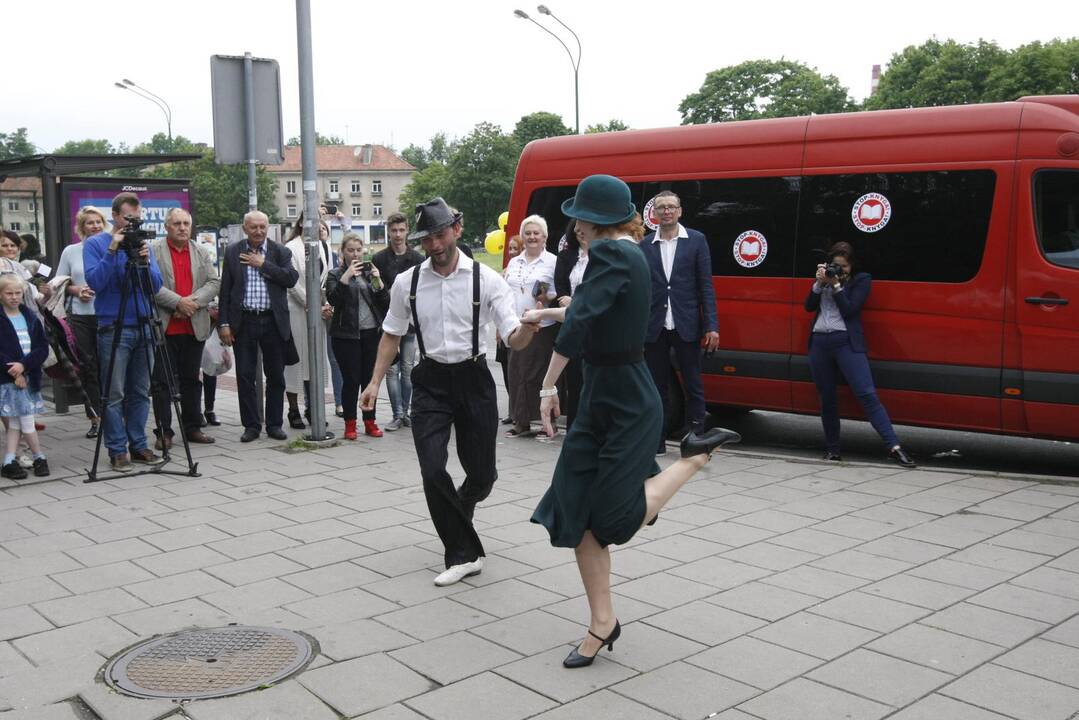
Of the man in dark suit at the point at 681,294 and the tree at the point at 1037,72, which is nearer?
the man in dark suit at the point at 681,294

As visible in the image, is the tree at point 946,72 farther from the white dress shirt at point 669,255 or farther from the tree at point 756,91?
the white dress shirt at point 669,255

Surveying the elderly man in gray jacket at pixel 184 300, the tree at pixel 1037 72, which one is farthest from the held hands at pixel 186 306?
the tree at pixel 1037 72

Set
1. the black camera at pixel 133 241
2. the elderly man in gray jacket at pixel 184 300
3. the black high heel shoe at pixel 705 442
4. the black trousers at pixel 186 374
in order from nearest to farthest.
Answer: the black high heel shoe at pixel 705 442 → the black camera at pixel 133 241 → the black trousers at pixel 186 374 → the elderly man in gray jacket at pixel 184 300

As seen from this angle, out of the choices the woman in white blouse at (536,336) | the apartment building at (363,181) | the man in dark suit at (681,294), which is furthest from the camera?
the apartment building at (363,181)

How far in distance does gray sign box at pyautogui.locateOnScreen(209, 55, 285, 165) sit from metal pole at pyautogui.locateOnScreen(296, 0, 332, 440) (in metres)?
0.36

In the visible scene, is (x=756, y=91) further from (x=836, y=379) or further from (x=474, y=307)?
(x=474, y=307)

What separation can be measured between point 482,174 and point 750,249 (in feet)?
267

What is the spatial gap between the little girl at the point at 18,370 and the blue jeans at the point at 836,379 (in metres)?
5.73

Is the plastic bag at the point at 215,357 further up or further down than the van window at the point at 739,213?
further down

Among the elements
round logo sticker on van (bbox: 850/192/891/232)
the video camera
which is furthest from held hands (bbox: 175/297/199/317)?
round logo sticker on van (bbox: 850/192/891/232)

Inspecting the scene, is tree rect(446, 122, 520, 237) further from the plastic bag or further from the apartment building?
the plastic bag

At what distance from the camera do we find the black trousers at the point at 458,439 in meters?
5.45

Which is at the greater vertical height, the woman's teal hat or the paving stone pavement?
the woman's teal hat

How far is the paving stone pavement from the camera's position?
402 cm
